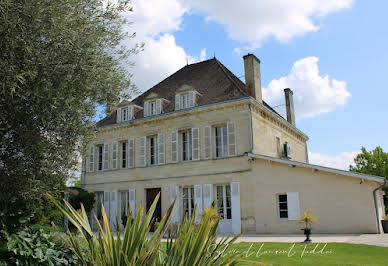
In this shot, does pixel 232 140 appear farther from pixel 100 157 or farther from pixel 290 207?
pixel 100 157

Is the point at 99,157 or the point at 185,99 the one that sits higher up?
the point at 185,99

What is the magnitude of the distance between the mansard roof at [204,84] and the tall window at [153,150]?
1602 millimetres

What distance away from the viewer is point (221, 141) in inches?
615

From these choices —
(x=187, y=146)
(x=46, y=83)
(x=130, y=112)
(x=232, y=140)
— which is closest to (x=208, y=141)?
(x=232, y=140)

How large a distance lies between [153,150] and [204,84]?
4.37m

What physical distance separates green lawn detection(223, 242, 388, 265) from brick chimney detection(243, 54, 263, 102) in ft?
27.5

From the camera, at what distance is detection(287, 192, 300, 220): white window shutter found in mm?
13461

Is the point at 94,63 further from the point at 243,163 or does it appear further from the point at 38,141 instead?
the point at 243,163

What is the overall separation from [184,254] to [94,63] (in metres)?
3.71

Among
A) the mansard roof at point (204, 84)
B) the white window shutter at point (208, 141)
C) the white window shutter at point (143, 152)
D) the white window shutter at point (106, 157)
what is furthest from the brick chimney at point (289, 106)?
the white window shutter at point (106, 157)

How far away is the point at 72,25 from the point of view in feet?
16.5

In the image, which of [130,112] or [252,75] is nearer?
[252,75]

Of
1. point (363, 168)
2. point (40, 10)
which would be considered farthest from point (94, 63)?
point (363, 168)

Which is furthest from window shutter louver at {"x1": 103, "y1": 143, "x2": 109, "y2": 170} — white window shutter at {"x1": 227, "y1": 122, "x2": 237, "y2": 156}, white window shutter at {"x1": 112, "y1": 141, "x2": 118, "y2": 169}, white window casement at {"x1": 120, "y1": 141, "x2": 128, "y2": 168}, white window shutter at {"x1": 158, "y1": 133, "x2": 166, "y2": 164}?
white window shutter at {"x1": 227, "y1": 122, "x2": 237, "y2": 156}
